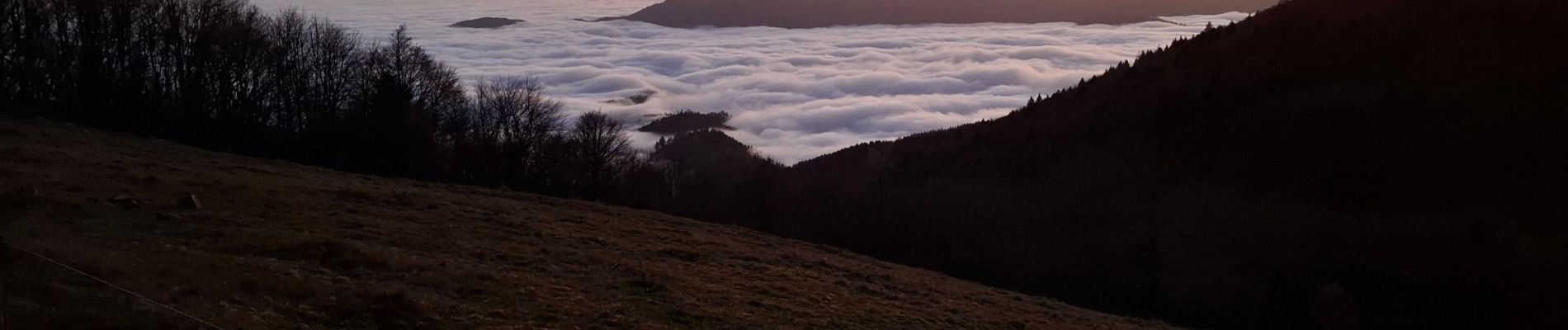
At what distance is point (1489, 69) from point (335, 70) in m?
58.9

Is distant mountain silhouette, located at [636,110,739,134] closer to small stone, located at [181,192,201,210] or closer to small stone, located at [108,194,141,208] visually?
small stone, located at [181,192,201,210]

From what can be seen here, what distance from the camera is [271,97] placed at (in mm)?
57844

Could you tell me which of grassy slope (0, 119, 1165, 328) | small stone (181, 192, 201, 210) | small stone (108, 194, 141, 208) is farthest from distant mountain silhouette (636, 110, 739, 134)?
small stone (108, 194, 141, 208)

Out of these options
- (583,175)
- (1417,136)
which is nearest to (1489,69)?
(1417,136)

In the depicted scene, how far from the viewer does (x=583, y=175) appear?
57094mm

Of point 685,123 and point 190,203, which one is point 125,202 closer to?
point 190,203

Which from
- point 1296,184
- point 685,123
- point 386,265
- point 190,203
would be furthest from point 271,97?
point 685,123

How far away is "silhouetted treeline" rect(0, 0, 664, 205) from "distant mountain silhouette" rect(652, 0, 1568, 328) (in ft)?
52.1

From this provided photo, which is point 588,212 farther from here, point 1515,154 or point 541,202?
point 1515,154

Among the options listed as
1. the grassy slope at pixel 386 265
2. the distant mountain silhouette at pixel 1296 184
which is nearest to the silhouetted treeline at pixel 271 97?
the distant mountain silhouette at pixel 1296 184

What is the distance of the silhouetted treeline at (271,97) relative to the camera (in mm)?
50219

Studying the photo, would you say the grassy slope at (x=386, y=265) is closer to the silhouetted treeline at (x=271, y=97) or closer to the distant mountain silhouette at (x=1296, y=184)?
the distant mountain silhouette at (x=1296, y=184)

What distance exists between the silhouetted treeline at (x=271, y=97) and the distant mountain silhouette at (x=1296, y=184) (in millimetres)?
15875

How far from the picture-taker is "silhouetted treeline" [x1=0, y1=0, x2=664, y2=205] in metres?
50.2
